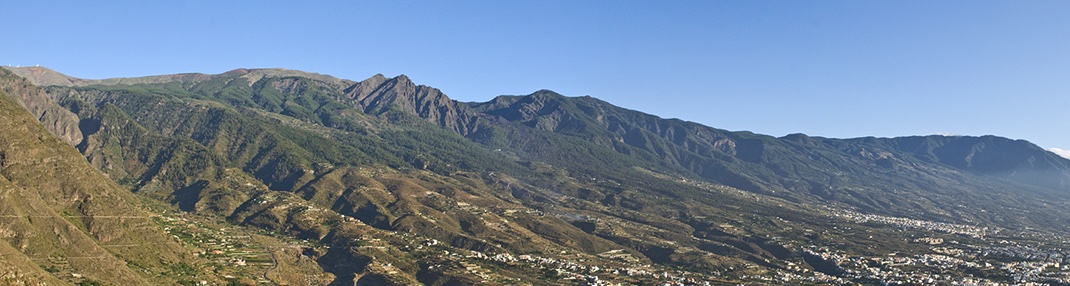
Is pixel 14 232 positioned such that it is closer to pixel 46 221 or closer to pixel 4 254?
pixel 46 221

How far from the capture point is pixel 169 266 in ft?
621

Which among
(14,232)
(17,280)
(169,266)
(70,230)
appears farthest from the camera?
(169,266)

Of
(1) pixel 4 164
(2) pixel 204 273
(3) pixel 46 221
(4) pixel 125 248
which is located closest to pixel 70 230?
(3) pixel 46 221

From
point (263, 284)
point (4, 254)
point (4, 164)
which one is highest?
point (4, 164)

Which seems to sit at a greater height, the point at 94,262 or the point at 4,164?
the point at 4,164

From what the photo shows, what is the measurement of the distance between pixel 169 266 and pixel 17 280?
58.8 metres

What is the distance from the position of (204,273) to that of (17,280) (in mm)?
61630

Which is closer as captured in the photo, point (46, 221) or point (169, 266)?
point (46, 221)

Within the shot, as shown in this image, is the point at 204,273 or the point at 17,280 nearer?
the point at 17,280

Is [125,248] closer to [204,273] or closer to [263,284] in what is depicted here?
[204,273]

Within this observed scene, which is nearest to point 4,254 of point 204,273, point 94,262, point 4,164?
point 94,262

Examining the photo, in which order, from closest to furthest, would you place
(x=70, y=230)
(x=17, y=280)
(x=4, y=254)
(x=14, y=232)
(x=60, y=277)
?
(x=17, y=280), (x=4, y=254), (x=60, y=277), (x=14, y=232), (x=70, y=230)

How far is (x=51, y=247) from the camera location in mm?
166375

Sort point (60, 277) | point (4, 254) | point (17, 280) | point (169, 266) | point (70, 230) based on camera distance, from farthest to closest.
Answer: point (169, 266), point (70, 230), point (60, 277), point (4, 254), point (17, 280)
